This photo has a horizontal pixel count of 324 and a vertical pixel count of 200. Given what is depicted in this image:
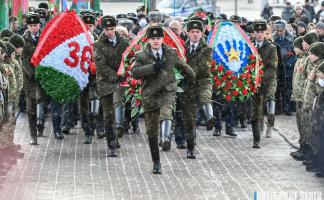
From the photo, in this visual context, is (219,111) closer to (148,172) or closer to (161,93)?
(148,172)

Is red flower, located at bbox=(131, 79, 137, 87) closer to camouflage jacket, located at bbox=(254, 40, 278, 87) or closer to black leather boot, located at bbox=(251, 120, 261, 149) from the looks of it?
black leather boot, located at bbox=(251, 120, 261, 149)

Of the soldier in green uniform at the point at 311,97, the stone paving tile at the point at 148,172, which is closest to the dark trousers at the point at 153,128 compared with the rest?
the stone paving tile at the point at 148,172

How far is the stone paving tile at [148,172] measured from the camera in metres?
15.2

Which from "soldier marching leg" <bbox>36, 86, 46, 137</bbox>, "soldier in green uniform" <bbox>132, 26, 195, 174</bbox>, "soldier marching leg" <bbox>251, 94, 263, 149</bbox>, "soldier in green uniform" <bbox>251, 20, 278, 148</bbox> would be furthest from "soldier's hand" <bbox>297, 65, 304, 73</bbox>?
"soldier marching leg" <bbox>36, 86, 46, 137</bbox>

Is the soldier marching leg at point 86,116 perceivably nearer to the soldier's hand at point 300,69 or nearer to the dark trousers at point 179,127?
the dark trousers at point 179,127

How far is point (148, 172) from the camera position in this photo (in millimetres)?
16828

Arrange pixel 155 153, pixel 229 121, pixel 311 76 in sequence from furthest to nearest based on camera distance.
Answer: pixel 229 121 → pixel 311 76 → pixel 155 153

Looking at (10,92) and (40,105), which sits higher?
(10,92)

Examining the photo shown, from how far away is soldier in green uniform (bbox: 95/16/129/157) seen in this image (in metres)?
18.2

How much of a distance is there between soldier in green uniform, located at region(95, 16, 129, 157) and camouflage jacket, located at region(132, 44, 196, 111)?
160cm

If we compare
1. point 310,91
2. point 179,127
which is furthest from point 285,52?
point 310,91

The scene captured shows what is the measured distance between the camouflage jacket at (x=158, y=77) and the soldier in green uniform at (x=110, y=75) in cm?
160

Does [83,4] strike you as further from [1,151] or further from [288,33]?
[1,151]

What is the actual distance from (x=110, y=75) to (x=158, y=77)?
180cm
